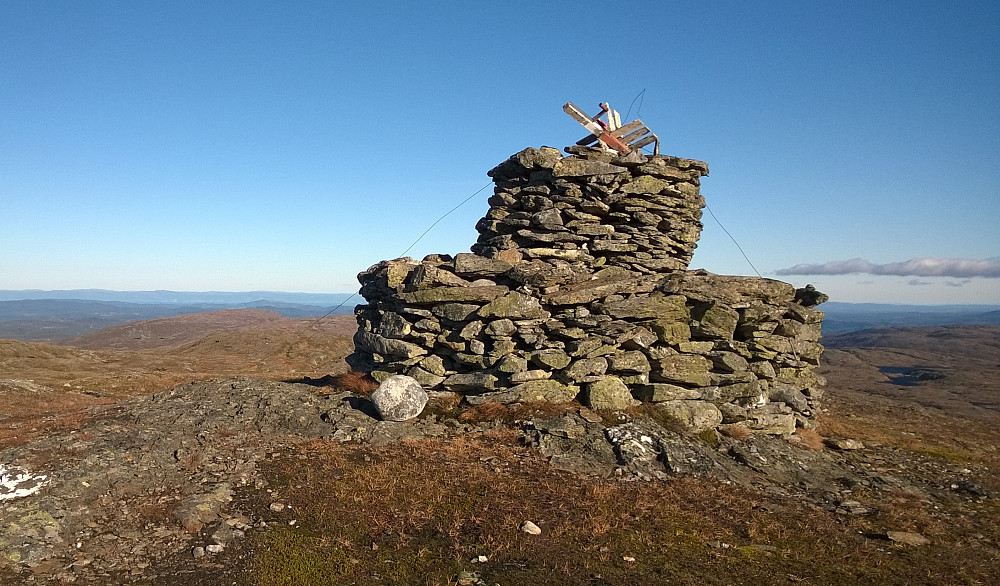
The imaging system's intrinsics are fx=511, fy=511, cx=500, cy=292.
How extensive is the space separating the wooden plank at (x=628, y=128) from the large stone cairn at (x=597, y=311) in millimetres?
1915

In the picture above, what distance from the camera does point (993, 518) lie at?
10.9 meters

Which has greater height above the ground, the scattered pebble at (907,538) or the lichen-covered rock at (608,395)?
the lichen-covered rock at (608,395)

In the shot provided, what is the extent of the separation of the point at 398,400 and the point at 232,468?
4.22m

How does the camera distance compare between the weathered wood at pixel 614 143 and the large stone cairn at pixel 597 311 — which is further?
the weathered wood at pixel 614 143

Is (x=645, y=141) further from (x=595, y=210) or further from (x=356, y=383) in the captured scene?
(x=356, y=383)

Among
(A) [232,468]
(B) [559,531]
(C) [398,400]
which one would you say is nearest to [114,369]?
(C) [398,400]

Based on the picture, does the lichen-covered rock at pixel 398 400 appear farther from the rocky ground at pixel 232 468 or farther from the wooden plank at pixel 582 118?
the wooden plank at pixel 582 118

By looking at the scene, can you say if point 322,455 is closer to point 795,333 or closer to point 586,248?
point 586,248

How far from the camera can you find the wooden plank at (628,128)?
18.6 meters

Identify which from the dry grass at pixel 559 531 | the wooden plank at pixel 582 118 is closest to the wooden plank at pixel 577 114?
the wooden plank at pixel 582 118

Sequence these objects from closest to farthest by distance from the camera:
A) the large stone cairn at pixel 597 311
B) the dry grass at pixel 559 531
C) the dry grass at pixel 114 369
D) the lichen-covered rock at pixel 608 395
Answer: the dry grass at pixel 559 531 → the lichen-covered rock at pixel 608 395 → the large stone cairn at pixel 597 311 → the dry grass at pixel 114 369

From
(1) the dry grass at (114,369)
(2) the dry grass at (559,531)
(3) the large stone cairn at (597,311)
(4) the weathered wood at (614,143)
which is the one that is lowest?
(1) the dry grass at (114,369)

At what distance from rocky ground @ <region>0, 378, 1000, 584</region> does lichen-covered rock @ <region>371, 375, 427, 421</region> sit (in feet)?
0.95

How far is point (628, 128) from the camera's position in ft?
61.4
